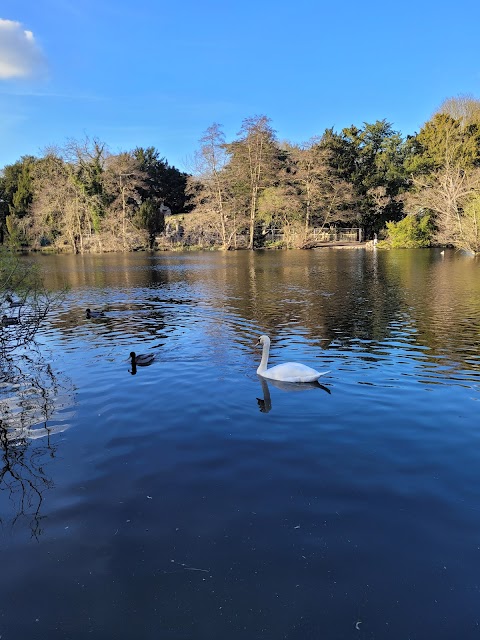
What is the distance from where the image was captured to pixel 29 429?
7.22 meters

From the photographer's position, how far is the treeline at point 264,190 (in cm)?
5847

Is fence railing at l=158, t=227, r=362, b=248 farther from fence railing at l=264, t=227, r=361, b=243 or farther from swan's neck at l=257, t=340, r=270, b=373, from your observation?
swan's neck at l=257, t=340, r=270, b=373

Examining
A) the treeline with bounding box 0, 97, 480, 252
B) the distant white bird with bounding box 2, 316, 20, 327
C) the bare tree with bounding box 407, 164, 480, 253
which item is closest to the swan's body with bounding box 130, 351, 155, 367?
the distant white bird with bounding box 2, 316, 20, 327

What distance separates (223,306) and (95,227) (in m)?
51.8

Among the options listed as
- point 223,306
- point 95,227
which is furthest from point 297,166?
point 223,306

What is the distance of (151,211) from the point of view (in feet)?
221

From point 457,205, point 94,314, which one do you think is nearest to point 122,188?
point 457,205

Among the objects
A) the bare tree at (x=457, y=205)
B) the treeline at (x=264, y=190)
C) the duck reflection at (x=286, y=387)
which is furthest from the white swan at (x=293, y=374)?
the treeline at (x=264, y=190)

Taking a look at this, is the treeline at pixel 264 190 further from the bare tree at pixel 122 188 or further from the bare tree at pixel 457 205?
the bare tree at pixel 457 205

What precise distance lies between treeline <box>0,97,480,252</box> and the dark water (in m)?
51.4

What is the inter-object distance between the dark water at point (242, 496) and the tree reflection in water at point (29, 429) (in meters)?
0.03

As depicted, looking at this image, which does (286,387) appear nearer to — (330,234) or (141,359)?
(141,359)

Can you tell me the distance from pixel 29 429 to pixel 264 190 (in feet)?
194

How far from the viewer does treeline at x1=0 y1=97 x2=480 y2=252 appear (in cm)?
5847
